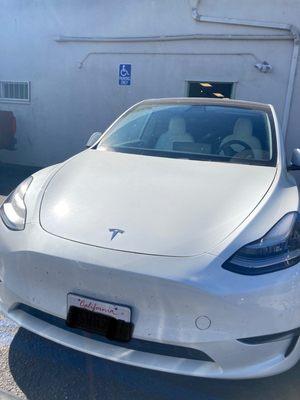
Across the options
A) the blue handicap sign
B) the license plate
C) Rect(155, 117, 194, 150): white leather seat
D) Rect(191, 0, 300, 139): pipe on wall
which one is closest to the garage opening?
Rect(191, 0, 300, 139): pipe on wall

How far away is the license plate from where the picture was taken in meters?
1.67

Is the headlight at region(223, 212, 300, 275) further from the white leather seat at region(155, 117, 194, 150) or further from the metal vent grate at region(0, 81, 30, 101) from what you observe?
the metal vent grate at region(0, 81, 30, 101)

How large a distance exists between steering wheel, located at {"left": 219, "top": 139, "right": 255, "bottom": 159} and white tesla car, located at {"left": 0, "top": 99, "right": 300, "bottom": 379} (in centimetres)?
47

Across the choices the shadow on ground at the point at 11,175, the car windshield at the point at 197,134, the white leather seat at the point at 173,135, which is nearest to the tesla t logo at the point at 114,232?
the car windshield at the point at 197,134

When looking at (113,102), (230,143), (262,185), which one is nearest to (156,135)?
(230,143)

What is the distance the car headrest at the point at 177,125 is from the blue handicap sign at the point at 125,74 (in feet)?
14.2

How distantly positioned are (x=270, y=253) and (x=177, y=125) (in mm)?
1759

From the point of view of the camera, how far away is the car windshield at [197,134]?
9.17 ft

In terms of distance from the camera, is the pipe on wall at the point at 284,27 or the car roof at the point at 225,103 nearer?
the car roof at the point at 225,103

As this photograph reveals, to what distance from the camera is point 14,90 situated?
8.42 metres

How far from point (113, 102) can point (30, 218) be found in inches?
229

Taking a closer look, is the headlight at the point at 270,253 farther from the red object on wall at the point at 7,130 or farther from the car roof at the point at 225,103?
the red object on wall at the point at 7,130

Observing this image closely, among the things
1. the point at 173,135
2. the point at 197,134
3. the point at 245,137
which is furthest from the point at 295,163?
the point at 173,135

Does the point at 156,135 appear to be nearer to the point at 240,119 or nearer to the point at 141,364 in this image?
the point at 240,119
